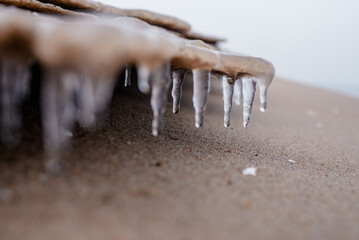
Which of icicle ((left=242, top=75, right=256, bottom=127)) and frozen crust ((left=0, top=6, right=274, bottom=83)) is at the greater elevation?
frozen crust ((left=0, top=6, right=274, bottom=83))

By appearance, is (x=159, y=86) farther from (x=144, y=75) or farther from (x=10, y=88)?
(x=10, y=88)

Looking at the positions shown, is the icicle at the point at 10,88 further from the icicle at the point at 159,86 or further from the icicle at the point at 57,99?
the icicle at the point at 159,86

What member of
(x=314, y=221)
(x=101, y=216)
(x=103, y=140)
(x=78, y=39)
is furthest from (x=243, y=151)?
(x=78, y=39)

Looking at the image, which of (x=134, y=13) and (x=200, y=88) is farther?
(x=134, y=13)

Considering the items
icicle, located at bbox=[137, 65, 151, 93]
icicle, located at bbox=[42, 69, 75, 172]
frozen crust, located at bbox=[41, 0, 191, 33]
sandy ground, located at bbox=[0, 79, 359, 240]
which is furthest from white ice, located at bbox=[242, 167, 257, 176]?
frozen crust, located at bbox=[41, 0, 191, 33]

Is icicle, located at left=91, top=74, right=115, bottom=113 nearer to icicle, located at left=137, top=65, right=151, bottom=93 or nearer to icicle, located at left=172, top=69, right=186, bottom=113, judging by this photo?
icicle, located at left=137, top=65, right=151, bottom=93

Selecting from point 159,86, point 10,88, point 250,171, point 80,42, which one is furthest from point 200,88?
point 10,88
